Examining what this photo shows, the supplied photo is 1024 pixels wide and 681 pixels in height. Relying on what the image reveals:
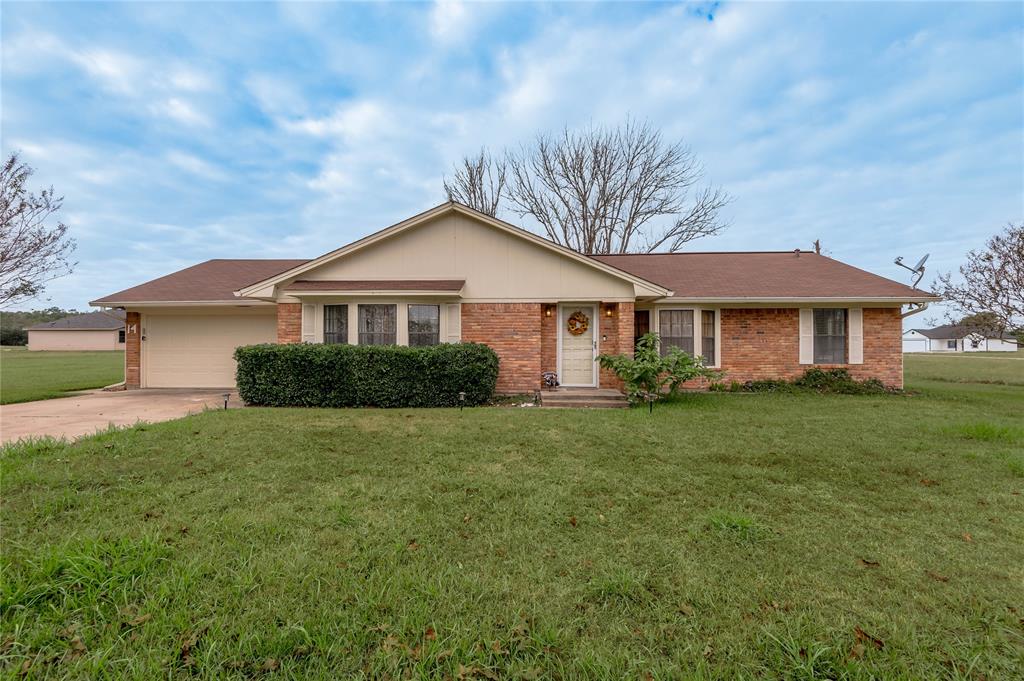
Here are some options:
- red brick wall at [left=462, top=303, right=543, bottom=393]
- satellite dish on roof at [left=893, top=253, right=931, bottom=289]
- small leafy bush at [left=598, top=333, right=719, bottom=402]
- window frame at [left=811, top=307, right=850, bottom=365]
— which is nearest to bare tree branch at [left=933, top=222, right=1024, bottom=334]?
satellite dish on roof at [left=893, top=253, right=931, bottom=289]

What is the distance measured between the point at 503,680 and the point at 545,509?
1760 millimetres

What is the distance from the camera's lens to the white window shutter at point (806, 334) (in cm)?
1118

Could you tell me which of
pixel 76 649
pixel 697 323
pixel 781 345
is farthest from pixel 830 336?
pixel 76 649

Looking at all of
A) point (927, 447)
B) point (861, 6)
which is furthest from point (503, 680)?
point (861, 6)

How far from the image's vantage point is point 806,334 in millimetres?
11211

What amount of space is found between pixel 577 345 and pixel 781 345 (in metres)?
5.54

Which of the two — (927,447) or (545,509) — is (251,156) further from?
(927,447)

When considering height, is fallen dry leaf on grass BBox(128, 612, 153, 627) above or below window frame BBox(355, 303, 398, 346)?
below

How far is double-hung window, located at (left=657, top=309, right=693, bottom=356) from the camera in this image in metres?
11.5

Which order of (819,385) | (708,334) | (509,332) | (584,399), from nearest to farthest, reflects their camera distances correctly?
(584,399)
(509,332)
(819,385)
(708,334)

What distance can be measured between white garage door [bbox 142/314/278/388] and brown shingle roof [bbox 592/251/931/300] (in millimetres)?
11205

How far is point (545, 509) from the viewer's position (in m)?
3.56

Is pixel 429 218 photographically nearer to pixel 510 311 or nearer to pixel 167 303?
pixel 510 311

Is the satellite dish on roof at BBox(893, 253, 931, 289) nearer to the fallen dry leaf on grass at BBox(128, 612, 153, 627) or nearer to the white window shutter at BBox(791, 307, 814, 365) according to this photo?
the white window shutter at BBox(791, 307, 814, 365)
